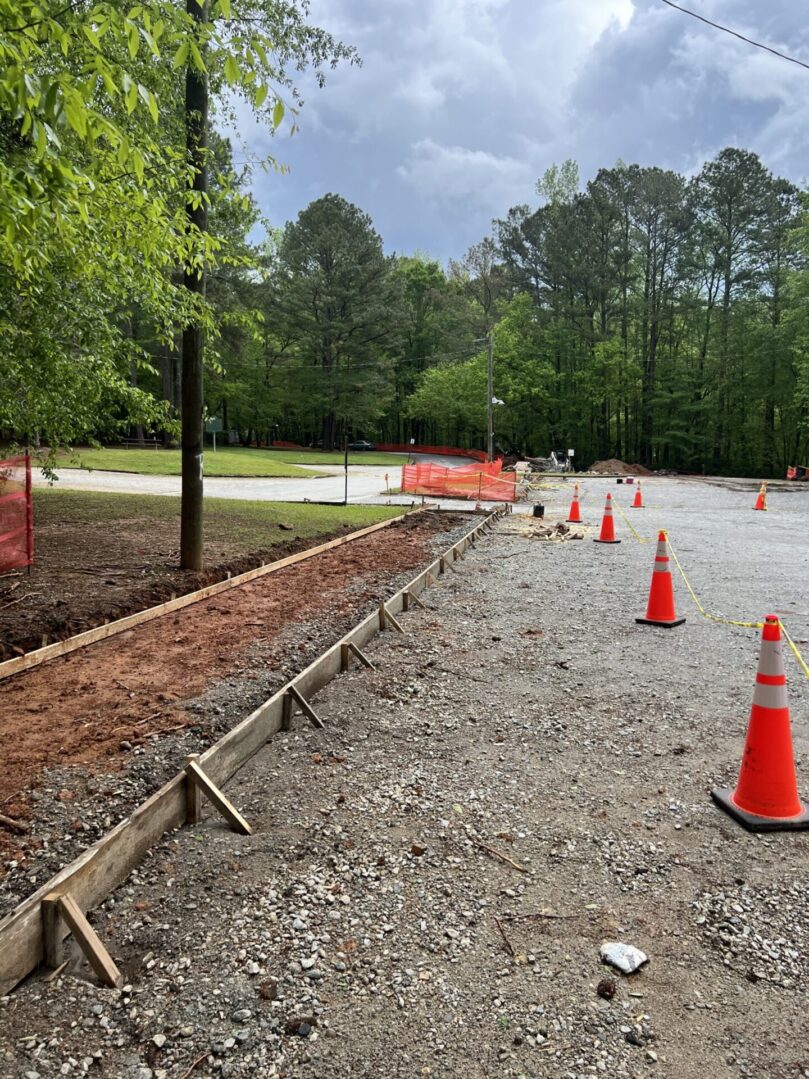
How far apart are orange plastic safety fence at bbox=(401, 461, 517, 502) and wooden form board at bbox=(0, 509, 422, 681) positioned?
14.0 meters

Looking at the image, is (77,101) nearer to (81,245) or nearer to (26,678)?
(81,245)

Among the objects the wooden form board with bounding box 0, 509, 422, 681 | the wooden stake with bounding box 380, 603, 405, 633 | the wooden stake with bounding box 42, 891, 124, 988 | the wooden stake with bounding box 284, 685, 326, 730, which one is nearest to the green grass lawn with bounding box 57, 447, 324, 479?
the wooden form board with bounding box 0, 509, 422, 681

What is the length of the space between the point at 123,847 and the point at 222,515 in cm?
1233

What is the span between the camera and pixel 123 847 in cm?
269

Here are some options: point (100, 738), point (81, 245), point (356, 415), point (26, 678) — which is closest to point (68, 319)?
point (81, 245)

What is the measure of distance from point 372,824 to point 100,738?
5.46 ft

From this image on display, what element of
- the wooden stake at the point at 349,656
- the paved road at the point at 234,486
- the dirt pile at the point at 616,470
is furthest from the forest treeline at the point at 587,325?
the wooden stake at the point at 349,656

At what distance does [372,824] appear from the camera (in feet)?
10.5

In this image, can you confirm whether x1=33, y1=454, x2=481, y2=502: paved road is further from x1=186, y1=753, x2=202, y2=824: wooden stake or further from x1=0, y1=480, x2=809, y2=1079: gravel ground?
x1=186, y1=753, x2=202, y2=824: wooden stake

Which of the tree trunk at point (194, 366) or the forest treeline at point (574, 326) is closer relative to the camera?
the tree trunk at point (194, 366)

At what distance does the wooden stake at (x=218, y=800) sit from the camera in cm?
305

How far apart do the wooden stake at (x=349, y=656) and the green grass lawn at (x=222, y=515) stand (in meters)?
5.21

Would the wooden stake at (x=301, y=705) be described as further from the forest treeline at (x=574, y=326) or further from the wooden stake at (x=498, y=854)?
the forest treeline at (x=574, y=326)

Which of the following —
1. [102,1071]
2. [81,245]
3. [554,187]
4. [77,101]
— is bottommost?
[102,1071]
